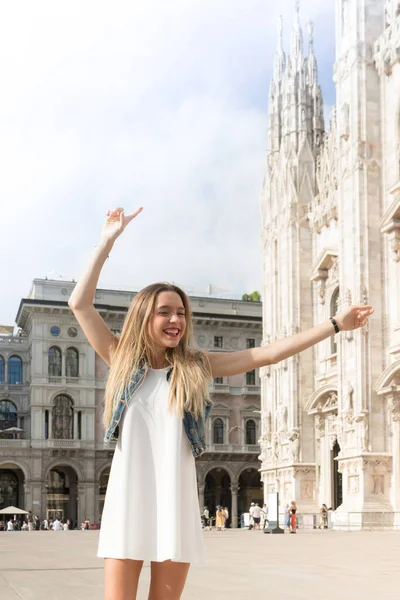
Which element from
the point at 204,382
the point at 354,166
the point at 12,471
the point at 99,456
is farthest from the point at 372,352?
the point at 12,471

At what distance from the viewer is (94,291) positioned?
388cm

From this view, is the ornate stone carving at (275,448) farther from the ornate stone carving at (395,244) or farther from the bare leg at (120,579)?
the bare leg at (120,579)

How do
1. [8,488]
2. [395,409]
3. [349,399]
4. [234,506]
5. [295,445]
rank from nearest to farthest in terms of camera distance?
1. [395,409]
2. [349,399]
3. [295,445]
4. [234,506]
5. [8,488]

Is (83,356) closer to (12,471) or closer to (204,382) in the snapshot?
(12,471)

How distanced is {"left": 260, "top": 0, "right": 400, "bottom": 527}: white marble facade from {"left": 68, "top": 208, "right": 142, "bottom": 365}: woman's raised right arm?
2894 centimetres

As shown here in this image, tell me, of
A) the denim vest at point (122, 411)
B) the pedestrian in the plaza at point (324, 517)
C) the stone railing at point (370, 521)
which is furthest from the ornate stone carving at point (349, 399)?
the denim vest at point (122, 411)

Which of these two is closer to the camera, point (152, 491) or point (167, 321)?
point (152, 491)

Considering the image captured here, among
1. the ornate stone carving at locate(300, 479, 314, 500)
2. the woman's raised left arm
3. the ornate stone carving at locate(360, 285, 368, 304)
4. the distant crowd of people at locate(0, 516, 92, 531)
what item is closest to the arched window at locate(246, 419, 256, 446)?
the distant crowd of people at locate(0, 516, 92, 531)

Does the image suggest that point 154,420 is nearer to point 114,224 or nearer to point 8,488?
point 114,224

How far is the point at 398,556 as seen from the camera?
54.0ft

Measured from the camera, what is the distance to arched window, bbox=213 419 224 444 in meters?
68.1

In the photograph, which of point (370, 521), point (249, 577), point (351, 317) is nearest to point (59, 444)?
point (370, 521)

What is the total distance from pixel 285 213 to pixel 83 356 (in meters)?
26.7

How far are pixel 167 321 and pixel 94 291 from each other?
0.33 metres
